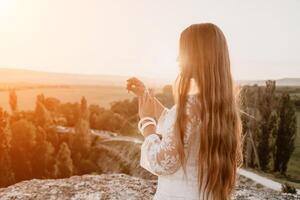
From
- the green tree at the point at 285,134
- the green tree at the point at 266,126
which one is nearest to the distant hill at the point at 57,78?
the green tree at the point at 266,126

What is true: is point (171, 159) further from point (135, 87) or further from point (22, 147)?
point (22, 147)

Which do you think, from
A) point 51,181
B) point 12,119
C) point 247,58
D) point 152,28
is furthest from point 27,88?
point 247,58

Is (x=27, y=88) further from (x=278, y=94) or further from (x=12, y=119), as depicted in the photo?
(x=278, y=94)

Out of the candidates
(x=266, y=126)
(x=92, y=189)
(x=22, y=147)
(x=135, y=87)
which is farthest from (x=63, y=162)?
(x=135, y=87)

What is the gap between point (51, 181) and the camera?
12.1 feet

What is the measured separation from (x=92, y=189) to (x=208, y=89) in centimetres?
234

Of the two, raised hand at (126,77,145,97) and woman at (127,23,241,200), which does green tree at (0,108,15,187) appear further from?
woman at (127,23,241,200)

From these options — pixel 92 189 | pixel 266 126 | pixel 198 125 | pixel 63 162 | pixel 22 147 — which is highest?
pixel 198 125

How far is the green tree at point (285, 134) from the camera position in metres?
4.24

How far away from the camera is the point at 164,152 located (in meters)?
1.30

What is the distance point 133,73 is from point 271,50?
105 cm

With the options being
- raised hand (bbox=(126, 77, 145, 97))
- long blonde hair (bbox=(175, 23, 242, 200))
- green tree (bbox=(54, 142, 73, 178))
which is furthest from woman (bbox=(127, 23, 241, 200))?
green tree (bbox=(54, 142, 73, 178))

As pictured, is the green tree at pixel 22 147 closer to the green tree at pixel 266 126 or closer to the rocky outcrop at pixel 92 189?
the rocky outcrop at pixel 92 189

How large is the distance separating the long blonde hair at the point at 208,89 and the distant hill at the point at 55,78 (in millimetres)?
2333
